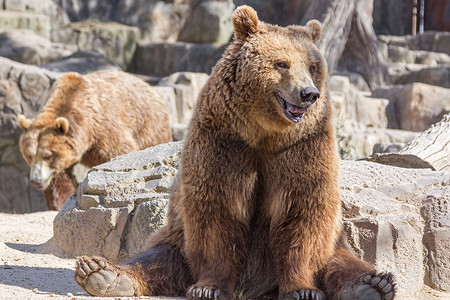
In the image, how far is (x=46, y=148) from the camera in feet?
25.1

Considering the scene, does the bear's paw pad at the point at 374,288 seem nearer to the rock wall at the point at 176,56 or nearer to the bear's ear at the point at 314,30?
the bear's ear at the point at 314,30

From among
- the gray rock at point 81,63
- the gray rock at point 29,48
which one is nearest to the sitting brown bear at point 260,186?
the gray rock at point 81,63

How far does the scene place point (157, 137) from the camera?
8.20 m

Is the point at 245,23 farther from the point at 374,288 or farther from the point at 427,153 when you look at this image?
the point at 427,153

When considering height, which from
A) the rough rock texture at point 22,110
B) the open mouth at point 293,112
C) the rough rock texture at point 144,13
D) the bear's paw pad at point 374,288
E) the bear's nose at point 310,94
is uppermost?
the bear's nose at point 310,94

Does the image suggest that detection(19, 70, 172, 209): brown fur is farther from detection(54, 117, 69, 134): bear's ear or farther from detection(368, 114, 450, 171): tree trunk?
detection(368, 114, 450, 171): tree trunk

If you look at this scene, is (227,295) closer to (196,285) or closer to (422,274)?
(196,285)

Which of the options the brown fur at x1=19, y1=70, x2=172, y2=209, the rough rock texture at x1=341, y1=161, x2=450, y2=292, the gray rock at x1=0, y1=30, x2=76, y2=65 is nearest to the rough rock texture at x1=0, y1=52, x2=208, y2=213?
the brown fur at x1=19, y1=70, x2=172, y2=209

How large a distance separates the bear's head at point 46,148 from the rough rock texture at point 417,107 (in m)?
7.18

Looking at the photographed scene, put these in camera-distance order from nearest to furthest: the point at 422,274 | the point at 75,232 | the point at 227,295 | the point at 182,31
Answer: the point at 227,295
the point at 422,274
the point at 75,232
the point at 182,31

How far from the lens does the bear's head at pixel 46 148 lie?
7.55 m

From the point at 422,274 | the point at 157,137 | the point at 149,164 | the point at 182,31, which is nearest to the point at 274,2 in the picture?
the point at 182,31

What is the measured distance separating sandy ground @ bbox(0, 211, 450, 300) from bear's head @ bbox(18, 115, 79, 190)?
0.85 metres

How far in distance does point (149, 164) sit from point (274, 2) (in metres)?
13.8
